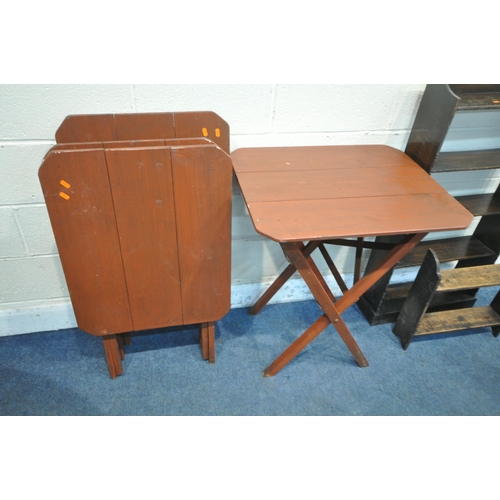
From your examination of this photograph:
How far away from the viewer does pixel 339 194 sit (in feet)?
4.88

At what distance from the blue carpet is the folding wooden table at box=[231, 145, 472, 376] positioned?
0.14 m

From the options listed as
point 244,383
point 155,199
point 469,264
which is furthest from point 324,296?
point 469,264

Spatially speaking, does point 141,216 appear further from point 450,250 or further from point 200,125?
point 450,250

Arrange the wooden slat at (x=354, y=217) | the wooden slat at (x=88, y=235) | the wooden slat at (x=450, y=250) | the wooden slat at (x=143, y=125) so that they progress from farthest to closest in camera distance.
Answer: the wooden slat at (x=450, y=250), the wooden slat at (x=143, y=125), the wooden slat at (x=354, y=217), the wooden slat at (x=88, y=235)

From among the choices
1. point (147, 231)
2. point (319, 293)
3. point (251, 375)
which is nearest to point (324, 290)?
point (319, 293)

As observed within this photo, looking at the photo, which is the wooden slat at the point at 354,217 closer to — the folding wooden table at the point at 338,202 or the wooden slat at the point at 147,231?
the folding wooden table at the point at 338,202

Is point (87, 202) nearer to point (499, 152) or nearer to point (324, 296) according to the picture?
point (324, 296)

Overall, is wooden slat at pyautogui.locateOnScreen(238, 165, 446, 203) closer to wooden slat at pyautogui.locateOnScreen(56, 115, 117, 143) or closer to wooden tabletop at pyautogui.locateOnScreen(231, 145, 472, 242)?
wooden tabletop at pyautogui.locateOnScreen(231, 145, 472, 242)

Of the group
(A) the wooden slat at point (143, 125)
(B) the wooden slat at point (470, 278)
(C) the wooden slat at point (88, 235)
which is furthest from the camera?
(B) the wooden slat at point (470, 278)

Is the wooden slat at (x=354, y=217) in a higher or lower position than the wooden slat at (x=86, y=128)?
lower

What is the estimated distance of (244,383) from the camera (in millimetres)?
1836

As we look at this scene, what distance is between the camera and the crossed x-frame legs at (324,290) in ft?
4.88

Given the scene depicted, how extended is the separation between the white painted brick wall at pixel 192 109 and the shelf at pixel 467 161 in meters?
0.10

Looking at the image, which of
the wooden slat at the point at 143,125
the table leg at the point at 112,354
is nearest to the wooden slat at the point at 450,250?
the wooden slat at the point at 143,125
